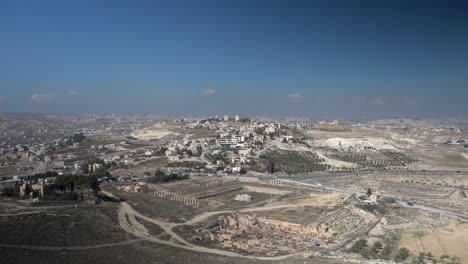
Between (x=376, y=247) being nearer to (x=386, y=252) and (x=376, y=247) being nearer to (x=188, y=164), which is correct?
(x=386, y=252)

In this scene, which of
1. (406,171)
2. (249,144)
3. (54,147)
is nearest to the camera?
(406,171)

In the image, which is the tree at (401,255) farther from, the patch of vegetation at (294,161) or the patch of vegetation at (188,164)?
the patch of vegetation at (188,164)

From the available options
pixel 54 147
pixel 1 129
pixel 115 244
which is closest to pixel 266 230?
pixel 115 244

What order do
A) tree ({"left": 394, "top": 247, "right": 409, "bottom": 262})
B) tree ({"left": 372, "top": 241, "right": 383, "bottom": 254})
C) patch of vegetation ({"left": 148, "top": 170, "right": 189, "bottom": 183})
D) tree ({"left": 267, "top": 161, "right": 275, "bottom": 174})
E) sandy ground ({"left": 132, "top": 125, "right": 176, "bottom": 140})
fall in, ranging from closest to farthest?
tree ({"left": 394, "top": 247, "right": 409, "bottom": 262})
tree ({"left": 372, "top": 241, "right": 383, "bottom": 254})
patch of vegetation ({"left": 148, "top": 170, "right": 189, "bottom": 183})
tree ({"left": 267, "top": 161, "right": 275, "bottom": 174})
sandy ground ({"left": 132, "top": 125, "right": 176, "bottom": 140})

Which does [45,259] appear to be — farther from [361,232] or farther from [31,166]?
[31,166]

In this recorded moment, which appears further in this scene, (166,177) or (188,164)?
(188,164)

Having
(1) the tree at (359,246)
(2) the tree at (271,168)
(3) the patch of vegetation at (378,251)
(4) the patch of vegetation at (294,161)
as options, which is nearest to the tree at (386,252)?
(3) the patch of vegetation at (378,251)

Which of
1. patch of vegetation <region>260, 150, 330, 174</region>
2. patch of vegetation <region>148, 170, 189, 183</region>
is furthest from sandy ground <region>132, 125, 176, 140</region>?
patch of vegetation <region>148, 170, 189, 183</region>

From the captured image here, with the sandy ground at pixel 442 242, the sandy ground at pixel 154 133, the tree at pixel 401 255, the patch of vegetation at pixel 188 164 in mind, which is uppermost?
the sandy ground at pixel 154 133

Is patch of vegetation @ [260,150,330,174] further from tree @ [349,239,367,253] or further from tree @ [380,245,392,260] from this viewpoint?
tree @ [380,245,392,260]

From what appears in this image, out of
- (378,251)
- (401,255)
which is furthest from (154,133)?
(401,255)

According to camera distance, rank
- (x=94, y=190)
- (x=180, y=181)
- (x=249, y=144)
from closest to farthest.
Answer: (x=94, y=190), (x=180, y=181), (x=249, y=144)
